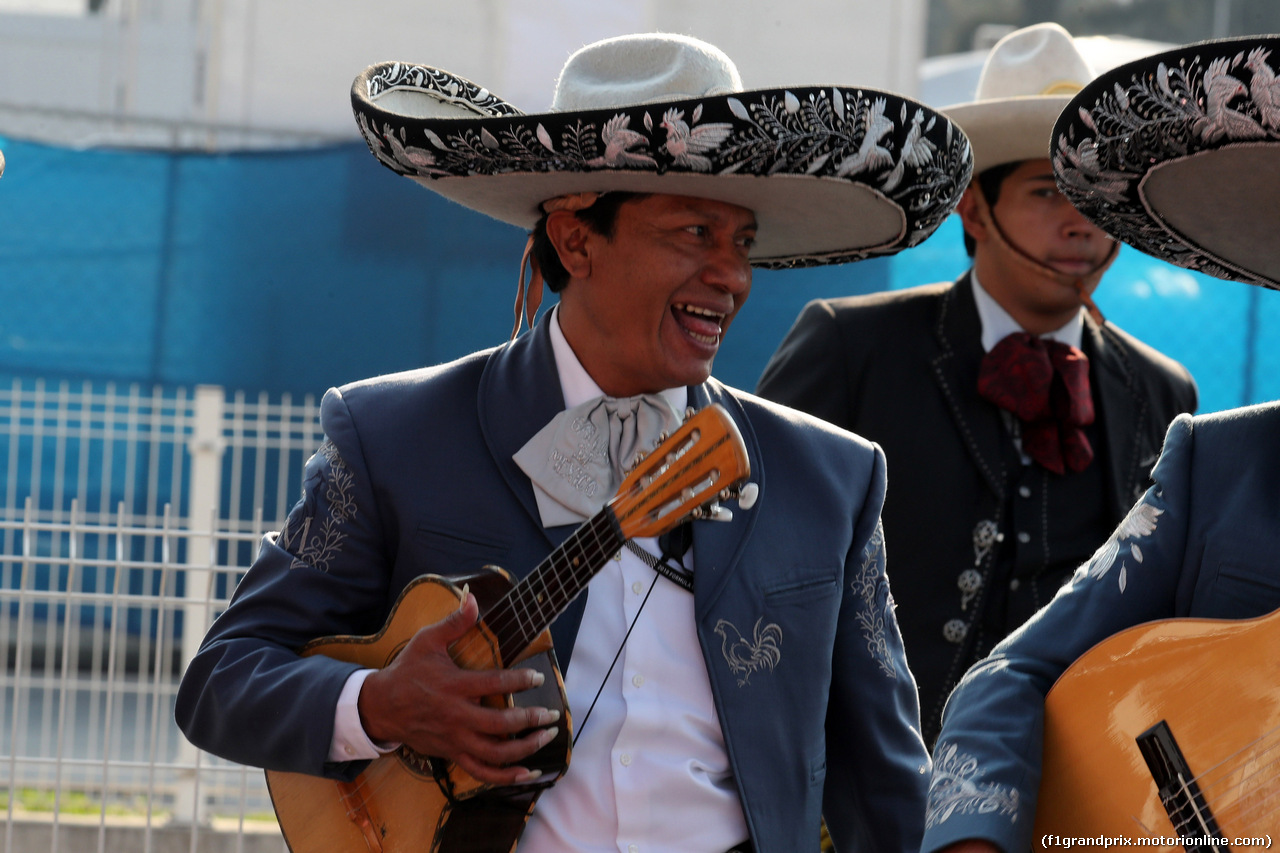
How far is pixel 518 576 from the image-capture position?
2.70 metres

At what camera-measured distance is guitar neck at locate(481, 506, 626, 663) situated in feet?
7.87

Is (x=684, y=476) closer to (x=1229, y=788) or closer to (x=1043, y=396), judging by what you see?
(x=1229, y=788)

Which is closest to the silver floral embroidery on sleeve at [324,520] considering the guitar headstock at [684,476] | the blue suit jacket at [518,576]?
the blue suit jacket at [518,576]

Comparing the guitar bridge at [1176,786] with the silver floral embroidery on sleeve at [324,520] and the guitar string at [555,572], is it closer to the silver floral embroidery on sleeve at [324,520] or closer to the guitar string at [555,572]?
the guitar string at [555,572]

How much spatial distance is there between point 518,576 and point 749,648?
1.46 feet

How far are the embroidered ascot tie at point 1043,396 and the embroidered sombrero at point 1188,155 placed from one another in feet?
4.67

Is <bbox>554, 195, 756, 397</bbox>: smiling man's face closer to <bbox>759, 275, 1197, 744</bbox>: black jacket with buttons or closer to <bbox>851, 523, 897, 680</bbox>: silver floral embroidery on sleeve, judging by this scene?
<bbox>851, 523, 897, 680</bbox>: silver floral embroidery on sleeve

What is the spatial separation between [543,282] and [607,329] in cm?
32

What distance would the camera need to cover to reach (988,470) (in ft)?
13.5

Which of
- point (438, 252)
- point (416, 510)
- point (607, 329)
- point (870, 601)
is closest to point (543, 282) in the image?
point (607, 329)

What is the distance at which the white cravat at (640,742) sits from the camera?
2615 mm

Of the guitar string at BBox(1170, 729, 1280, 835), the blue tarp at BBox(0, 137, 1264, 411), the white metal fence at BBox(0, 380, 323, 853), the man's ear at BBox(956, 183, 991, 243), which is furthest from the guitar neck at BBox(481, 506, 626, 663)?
the blue tarp at BBox(0, 137, 1264, 411)

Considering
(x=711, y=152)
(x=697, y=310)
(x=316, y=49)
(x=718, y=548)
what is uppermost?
(x=711, y=152)

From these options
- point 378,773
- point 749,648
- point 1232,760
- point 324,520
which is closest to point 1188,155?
point 1232,760
